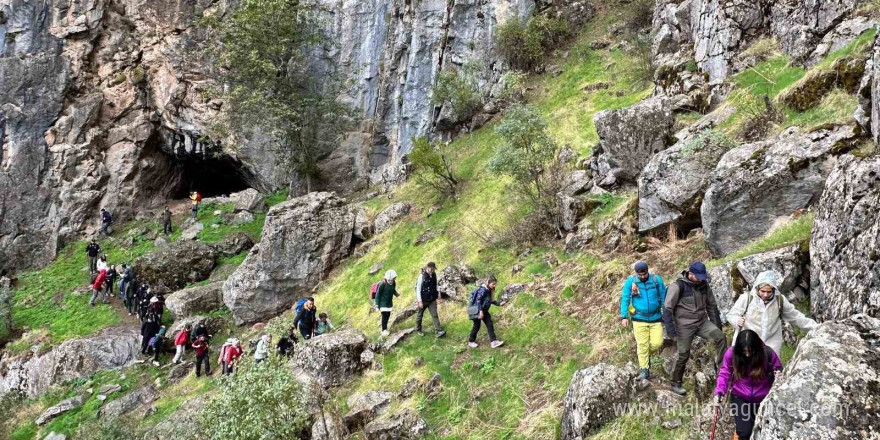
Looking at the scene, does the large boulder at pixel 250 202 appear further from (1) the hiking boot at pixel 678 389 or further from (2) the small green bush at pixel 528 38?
(1) the hiking boot at pixel 678 389

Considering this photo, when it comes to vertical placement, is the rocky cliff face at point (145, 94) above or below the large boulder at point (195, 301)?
above

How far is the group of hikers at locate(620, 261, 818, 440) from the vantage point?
493 centimetres

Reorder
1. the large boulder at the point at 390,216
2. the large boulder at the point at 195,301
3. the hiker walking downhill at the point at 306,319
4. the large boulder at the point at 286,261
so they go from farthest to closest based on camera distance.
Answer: the large boulder at the point at 390,216 → the large boulder at the point at 195,301 → the large boulder at the point at 286,261 → the hiker walking downhill at the point at 306,319

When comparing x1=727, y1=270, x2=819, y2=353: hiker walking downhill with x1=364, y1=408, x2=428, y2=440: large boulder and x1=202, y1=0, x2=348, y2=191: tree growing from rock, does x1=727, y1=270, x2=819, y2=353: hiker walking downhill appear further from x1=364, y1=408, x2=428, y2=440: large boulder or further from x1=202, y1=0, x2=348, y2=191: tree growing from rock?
x1=202, y1=0, x2=348, y2=191: tree growing from rock

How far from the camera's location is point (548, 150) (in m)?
15.3

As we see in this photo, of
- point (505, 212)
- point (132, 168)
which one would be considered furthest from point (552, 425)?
point (132, 168)

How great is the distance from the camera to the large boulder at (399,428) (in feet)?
28.4

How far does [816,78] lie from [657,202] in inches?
174

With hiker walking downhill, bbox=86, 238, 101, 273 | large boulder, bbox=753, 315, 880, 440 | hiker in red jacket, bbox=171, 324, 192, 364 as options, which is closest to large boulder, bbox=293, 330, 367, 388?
hiker in red jacket, bbox=171, 324, 192, 364

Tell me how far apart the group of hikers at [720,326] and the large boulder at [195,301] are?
19.1 metres

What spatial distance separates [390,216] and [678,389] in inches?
643

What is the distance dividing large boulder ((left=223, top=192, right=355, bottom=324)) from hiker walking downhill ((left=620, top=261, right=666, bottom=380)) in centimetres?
1551

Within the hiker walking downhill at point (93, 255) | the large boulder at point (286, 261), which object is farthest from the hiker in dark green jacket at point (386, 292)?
the hiker walking downhill at point (93, 255)

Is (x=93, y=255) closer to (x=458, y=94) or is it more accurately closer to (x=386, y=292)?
(x=458, y=94)
